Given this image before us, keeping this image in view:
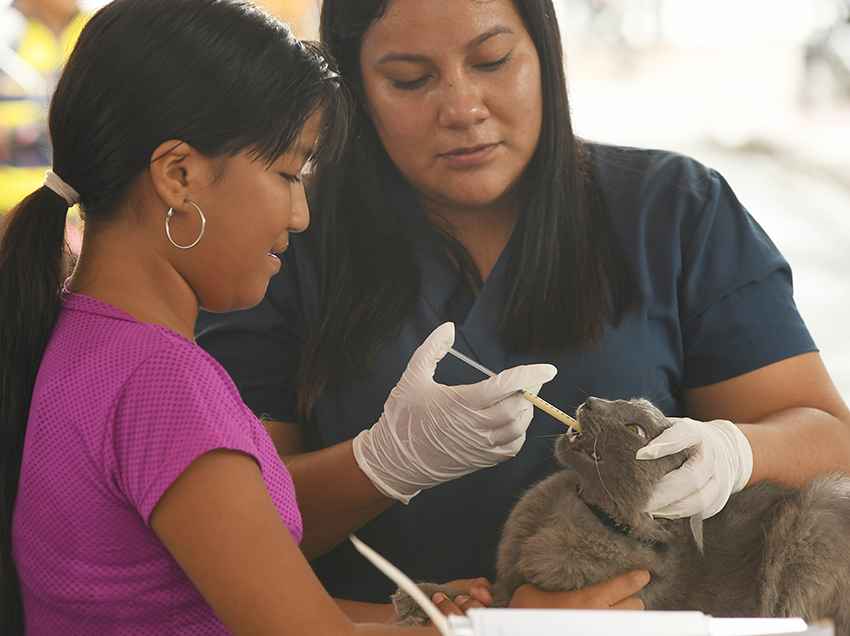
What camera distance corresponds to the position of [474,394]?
1324 mm

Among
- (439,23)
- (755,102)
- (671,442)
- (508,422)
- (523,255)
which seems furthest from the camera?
(755,102)

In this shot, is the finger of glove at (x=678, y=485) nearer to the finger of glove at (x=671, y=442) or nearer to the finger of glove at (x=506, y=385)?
the finger of glove at (x=671, y=442)

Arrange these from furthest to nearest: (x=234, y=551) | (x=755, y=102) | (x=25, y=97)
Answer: (x=755, y=102) < (x=25, y=97) < (x=234, y=551)

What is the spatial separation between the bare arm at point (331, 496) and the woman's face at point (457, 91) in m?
0.45

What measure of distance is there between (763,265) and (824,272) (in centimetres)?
225

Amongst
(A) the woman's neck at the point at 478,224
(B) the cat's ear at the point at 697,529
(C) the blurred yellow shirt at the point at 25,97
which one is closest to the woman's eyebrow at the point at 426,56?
(A) the woman's neck at the point at 478,224

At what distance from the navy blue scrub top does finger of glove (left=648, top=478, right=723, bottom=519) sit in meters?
0.31

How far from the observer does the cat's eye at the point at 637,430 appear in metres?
1.25

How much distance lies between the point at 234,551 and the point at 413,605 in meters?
0.46

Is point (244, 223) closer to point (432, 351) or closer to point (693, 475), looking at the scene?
point (432, 351)

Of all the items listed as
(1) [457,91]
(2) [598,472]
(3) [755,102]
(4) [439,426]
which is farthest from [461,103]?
(3) [755,102]

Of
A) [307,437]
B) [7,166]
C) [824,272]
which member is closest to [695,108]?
[824,272]

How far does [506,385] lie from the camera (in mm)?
1292

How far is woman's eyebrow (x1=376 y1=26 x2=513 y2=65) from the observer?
1.47 m
